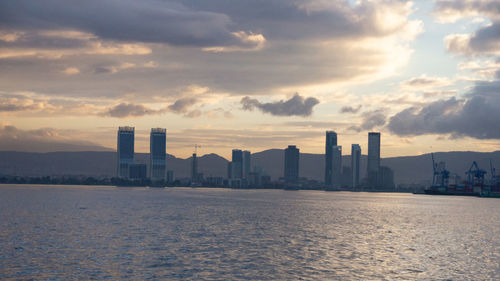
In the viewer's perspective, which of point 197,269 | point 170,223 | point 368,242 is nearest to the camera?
point 197,269

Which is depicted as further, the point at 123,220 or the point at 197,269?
the point at 123,220

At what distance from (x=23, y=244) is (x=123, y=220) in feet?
159

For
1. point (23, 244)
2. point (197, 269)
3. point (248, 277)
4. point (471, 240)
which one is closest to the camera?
point (248, 277)

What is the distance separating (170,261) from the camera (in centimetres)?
6706

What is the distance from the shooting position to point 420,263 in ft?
235

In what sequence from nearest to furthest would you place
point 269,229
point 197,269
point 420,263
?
point 197,269
point 420,263
point 269,229

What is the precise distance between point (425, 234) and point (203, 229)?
49.1 m

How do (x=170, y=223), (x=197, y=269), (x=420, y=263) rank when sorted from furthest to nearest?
(x=170, y=223), (x=420, y=263), (x=197, y=269)

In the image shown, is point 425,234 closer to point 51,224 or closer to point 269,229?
point 269,229

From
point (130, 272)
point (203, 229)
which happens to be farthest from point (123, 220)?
point (130, 272)

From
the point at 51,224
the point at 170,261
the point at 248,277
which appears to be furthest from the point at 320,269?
the point at 51,224

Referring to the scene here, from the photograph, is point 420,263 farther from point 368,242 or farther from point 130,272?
point 130,272

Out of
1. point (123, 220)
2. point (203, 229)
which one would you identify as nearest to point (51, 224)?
point (123, 220)

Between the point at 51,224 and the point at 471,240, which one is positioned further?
the point at 51,224
